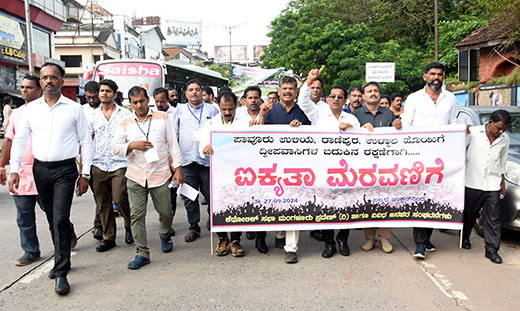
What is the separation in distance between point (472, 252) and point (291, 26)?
2747cm

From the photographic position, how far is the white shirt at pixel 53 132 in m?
3.88

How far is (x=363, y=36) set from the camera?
2731cm

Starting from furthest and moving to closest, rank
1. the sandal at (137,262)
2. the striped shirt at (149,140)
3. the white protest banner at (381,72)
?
the white protest banner at (381,72) < the striped shirt at (149,140) < the sandal at (137,262)

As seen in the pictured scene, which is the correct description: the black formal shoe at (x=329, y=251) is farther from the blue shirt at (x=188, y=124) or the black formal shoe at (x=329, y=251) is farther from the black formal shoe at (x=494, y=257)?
the blue shirt at (x=188, y=124)

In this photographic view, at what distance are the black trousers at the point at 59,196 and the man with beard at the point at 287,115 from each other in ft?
6.98

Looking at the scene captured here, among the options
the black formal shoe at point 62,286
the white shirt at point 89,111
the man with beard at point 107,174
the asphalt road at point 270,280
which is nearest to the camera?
the asphalt road at point 270,280

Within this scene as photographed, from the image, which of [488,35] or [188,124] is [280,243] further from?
[488,35]

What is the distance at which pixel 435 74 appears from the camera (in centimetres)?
496

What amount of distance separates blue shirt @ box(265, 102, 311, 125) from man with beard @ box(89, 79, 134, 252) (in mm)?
1879

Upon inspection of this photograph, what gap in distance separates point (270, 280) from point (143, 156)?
187cm

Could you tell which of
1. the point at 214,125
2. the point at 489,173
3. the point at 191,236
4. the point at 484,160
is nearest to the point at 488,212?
the point at 489,173

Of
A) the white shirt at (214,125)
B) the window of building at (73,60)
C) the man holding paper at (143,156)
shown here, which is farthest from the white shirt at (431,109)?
the window of building at (73,60)

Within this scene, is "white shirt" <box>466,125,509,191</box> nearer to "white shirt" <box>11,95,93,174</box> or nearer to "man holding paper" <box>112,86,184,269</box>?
"man holding paper" <box>112,86,184,269</box>

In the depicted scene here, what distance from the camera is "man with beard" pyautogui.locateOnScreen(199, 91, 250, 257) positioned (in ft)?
15.4
